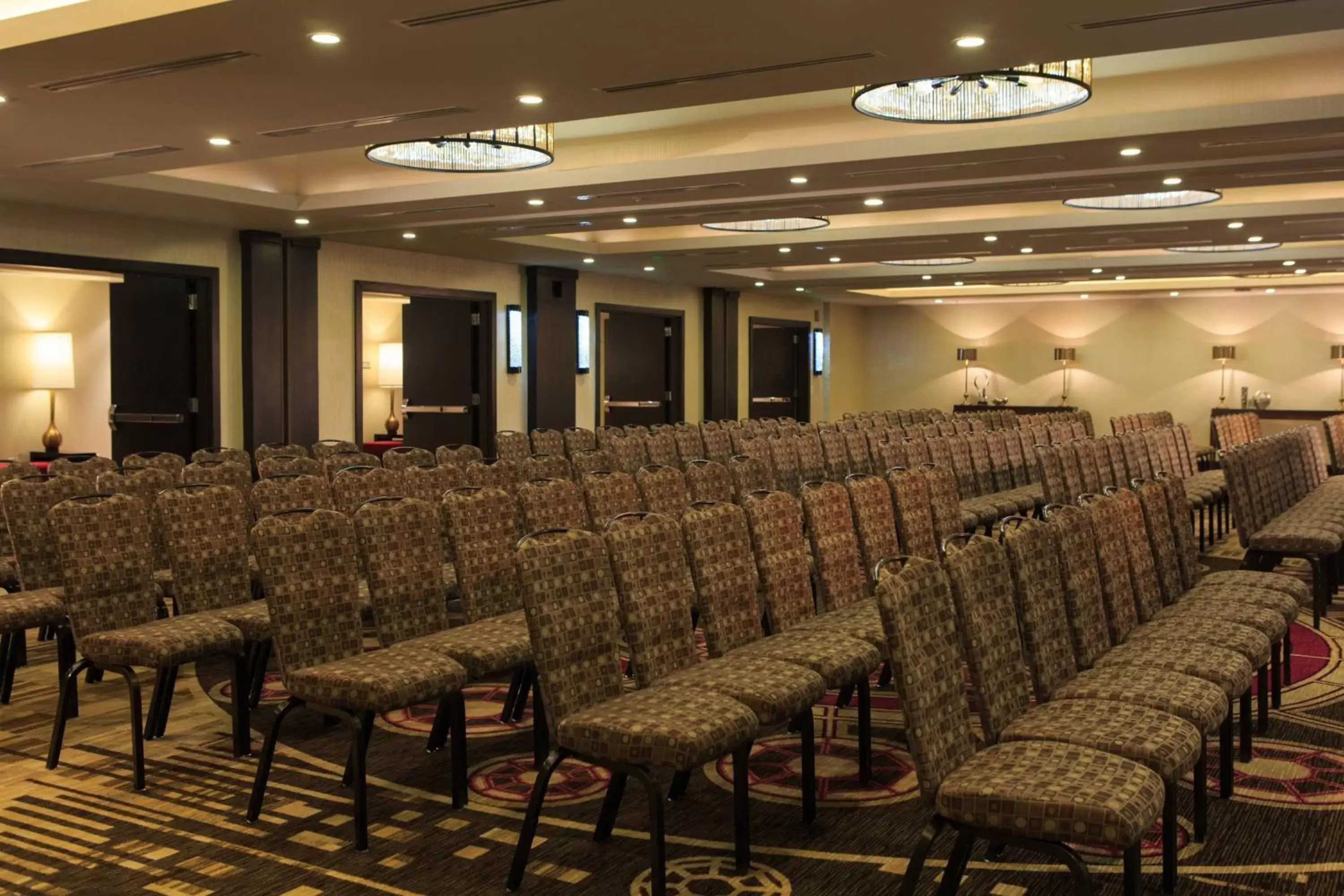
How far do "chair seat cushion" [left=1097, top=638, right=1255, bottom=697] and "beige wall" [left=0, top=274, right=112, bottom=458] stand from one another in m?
12.4

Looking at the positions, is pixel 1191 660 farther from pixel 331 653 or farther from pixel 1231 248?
pixel 1231 248

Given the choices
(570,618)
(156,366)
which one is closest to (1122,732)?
(570,618)

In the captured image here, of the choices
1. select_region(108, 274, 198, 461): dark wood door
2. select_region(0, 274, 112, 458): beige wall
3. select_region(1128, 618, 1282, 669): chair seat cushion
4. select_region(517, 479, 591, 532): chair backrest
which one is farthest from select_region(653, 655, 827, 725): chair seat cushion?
select_region(0, 274, 112, 458): beige wall

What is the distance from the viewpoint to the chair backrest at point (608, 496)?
5.91 metres

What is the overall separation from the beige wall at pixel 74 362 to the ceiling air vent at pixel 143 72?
8194mm

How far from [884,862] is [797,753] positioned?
1074 mm

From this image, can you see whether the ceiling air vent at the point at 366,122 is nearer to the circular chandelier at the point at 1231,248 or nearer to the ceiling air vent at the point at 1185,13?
the ceiling air vent at the point at 1185,13

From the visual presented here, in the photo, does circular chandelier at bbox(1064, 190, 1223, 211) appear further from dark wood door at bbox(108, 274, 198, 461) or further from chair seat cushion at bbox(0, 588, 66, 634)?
chair seat cushion at bbox(0, 588, 66, 634)

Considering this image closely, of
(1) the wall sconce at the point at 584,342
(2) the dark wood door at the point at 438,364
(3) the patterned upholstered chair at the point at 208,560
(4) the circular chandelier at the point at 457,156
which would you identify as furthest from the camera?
(1) the wall sconce at the point at 584,342

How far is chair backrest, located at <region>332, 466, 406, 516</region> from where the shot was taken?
634 centimetres

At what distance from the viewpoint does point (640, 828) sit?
405cm

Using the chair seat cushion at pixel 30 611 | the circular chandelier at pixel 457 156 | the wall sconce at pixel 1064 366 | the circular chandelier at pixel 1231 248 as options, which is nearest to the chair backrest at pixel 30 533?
the chair seat cushion at pixel 30 611

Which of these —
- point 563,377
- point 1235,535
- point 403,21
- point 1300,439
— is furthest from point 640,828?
point 563,377

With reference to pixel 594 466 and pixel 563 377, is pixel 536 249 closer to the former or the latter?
pixel 563 377
